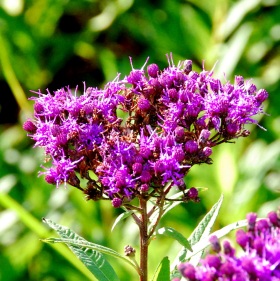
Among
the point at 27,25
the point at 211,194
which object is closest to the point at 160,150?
the point at 211,194

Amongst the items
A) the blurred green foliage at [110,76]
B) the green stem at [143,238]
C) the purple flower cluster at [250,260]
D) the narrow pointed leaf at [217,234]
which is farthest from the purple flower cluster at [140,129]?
the blurred green foliage at [110,76]

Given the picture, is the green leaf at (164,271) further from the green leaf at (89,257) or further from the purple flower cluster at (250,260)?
the purple flower cluster at (250,260)

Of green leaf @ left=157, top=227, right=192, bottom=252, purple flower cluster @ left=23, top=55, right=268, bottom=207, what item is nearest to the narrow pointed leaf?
green leaf @ left=157, top=227, right=192, bottom=252

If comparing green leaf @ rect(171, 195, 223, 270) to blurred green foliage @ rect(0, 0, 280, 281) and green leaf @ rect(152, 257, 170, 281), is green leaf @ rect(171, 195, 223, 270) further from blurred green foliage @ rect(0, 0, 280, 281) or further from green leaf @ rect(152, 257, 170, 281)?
blurred green foliage @ rect(0, 0, 280, 281)

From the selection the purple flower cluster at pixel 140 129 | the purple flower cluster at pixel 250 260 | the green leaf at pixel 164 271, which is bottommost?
the green leaf at pixel 164 271

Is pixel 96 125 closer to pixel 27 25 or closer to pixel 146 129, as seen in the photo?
pixel 146 129
